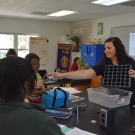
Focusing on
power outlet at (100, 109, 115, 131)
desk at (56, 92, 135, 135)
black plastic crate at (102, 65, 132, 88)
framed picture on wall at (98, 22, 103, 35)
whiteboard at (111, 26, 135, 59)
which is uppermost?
framed picture on wall at (98, 22, 103, 35)

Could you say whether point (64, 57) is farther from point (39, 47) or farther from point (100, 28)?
point (100, 28)

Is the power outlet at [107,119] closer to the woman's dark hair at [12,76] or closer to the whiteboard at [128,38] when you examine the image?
the woman's dark hair at [12,76]

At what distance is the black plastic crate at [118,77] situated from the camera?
1910 mm

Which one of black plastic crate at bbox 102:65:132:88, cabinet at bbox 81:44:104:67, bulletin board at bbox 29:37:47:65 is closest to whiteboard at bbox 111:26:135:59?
cabinet at bbox 81:44:104:67

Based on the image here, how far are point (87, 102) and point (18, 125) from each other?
1.31 m

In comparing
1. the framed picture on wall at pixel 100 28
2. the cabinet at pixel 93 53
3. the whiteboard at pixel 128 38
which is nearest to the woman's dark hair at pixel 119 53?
the whiteboard at pixel 128 38

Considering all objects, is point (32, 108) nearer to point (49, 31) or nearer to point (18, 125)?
point (18, 125)

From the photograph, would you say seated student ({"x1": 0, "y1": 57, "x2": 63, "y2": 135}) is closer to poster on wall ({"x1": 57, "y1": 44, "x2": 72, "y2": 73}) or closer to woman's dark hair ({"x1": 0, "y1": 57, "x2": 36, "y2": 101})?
woman's dark hair ({"x1": 0, "y1": 57, "x2": 36, "y2": 101})

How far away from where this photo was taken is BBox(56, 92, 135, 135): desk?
4.35ft

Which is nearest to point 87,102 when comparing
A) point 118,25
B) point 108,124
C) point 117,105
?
point 117,105

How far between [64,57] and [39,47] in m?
0.97

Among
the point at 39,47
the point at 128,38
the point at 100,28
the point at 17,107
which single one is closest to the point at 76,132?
the point at 17,107

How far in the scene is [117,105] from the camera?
1828 millimetres

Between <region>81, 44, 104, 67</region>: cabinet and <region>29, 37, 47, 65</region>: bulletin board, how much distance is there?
5.18ft
